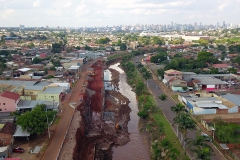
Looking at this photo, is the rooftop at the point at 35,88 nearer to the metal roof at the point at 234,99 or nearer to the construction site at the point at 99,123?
the construction site at the point at 99,123

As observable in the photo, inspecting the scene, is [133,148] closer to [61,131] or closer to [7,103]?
[61,131]

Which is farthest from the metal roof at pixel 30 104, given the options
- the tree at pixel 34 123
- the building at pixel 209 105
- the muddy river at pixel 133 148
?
the building at pixel 209 105

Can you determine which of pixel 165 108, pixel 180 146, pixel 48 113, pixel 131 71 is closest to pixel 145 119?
pixel 165 108

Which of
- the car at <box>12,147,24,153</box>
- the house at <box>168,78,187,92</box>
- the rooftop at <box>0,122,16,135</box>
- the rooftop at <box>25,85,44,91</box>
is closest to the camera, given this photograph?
the car at <box>12,147,24,153</box>

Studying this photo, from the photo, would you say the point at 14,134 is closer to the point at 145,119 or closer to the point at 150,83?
the point at 145,119

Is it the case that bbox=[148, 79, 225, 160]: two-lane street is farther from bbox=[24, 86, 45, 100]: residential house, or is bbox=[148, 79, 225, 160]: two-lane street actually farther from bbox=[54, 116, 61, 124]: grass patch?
bbox=[24, 86, 45, 100]: residential house

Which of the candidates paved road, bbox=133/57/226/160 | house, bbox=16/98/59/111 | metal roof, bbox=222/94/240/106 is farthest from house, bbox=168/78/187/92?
house, bbox=16/98/59/111
